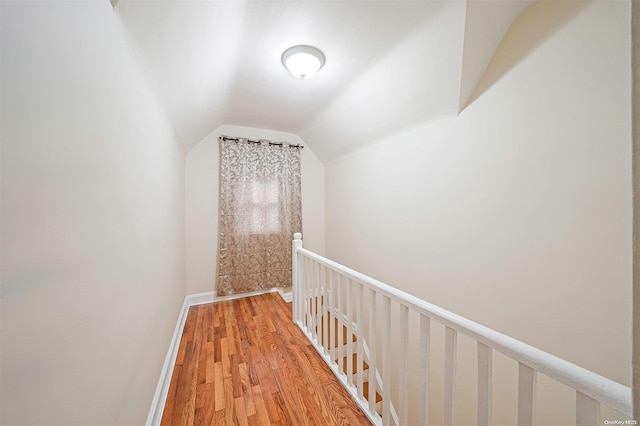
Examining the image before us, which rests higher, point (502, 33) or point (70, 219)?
point (502, 33)

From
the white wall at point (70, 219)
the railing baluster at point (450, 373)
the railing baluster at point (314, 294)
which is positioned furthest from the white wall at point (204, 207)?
the railing baluster at point (450, 373)

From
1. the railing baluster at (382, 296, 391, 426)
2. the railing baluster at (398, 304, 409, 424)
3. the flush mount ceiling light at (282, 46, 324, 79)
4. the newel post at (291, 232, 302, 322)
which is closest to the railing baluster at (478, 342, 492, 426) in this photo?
the railing baluster at (398, 304, 409, 424)

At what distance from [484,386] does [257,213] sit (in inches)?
111

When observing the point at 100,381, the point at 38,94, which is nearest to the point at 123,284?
the point at 100,381

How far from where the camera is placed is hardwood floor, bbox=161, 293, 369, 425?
1.32 metres

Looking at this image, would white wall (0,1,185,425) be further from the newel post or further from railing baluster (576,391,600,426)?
the newel post

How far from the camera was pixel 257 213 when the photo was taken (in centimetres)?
313

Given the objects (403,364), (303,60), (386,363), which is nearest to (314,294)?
(386,363)

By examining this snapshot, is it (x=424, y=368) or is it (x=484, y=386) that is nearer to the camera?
(x=484, y=386)

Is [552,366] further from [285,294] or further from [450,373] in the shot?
[285,294]

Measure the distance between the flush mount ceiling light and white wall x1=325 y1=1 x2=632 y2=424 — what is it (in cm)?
104

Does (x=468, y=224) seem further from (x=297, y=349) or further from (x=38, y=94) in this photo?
(x=38, y=94)

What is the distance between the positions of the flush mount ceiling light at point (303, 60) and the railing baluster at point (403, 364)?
1.68m

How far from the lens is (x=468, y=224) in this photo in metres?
1.62
